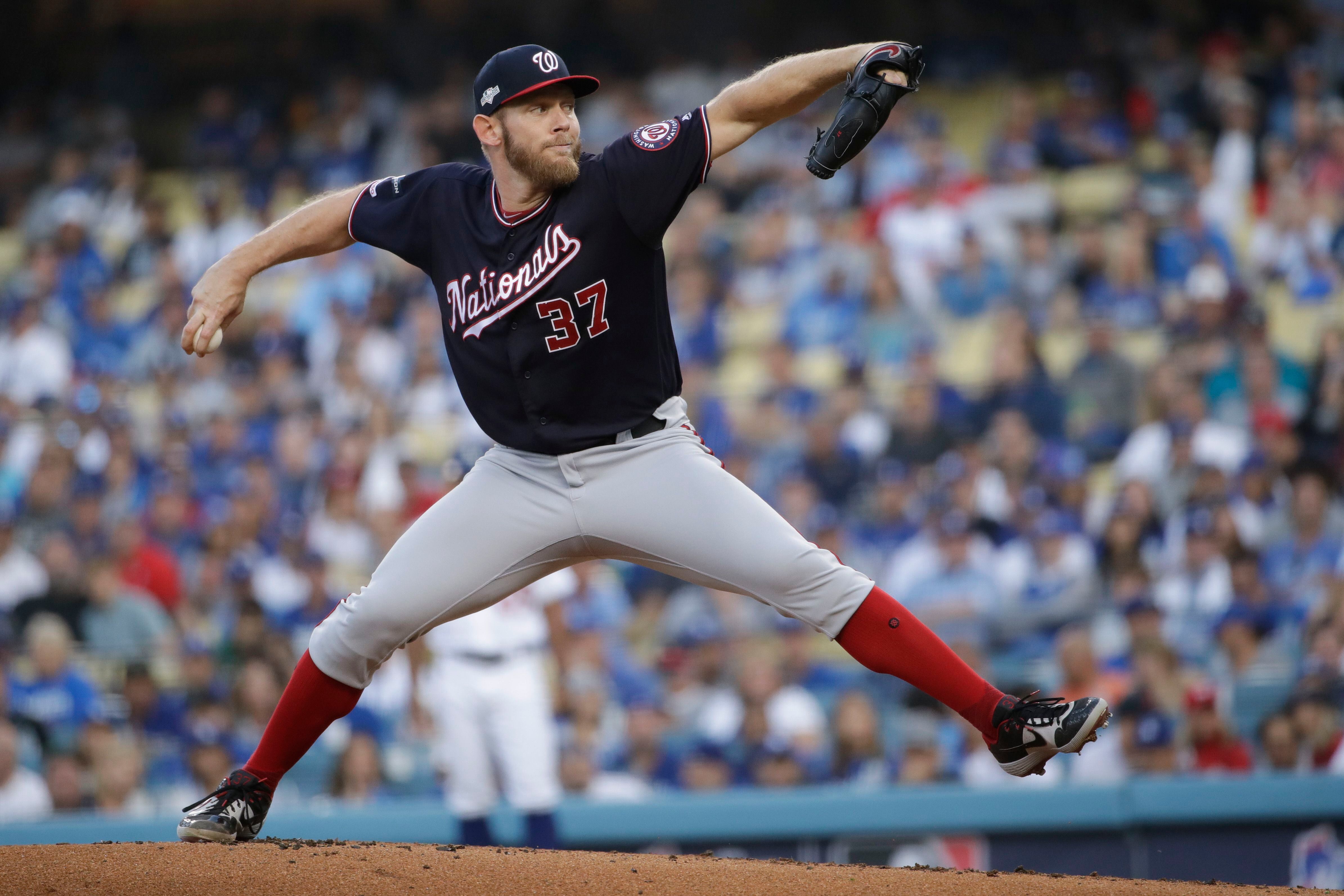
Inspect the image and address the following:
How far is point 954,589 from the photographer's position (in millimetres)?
6934

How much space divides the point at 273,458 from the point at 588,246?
20.8 ft

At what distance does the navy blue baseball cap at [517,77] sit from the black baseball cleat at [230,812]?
1.81m

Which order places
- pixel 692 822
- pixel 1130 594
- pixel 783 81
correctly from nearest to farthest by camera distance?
pixel 783 81 → pixel 692 822 → pixel 1130 594

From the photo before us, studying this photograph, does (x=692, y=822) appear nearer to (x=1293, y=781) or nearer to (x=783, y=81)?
(x=1293, y=781)

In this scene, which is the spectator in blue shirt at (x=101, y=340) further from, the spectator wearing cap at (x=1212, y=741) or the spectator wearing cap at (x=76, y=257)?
the spectator wearing cap at (x=1212, y=741)

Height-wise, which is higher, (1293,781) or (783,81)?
(783,81)

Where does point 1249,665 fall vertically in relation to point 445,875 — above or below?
above

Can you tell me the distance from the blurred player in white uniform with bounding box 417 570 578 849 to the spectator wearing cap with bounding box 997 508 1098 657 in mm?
2354

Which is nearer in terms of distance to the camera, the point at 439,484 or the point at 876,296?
the point at 439,484

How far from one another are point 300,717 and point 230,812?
0.30 m

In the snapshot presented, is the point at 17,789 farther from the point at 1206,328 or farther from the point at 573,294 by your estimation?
the point at 1206,328

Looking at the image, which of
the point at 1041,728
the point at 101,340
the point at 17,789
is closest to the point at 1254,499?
the point at 1041,728

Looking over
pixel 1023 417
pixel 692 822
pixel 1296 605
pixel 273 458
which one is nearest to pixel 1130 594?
pixel 1296 605

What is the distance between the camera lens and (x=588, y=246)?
3.14 m
